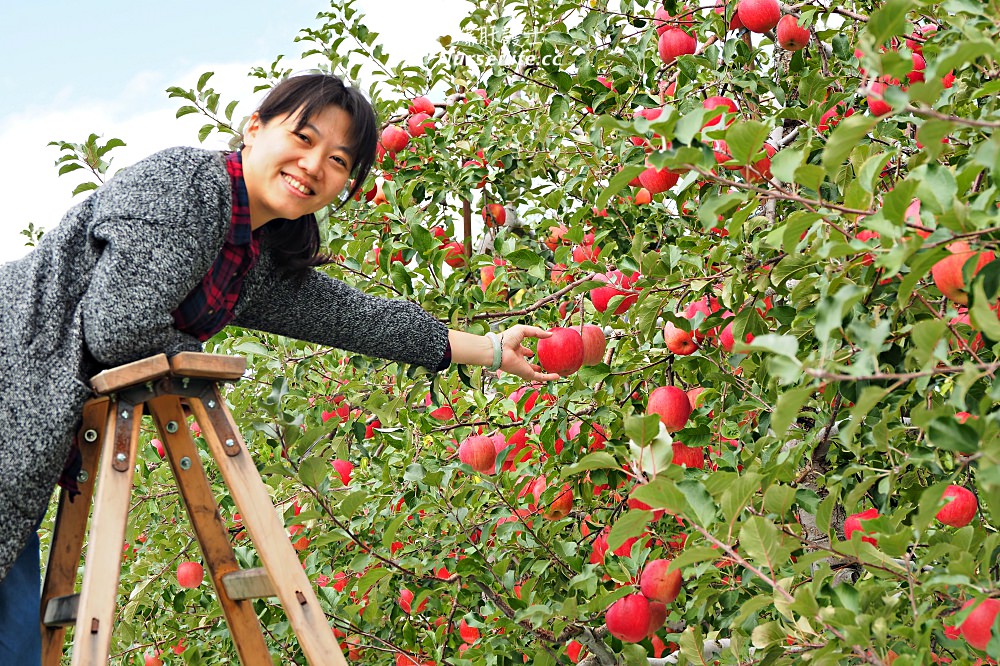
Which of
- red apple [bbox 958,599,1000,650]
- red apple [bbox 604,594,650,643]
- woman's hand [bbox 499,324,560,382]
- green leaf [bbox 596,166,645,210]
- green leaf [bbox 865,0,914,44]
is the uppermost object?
woman's hand [bbox 499,324,560,382]

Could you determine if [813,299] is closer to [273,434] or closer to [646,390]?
[646,390]

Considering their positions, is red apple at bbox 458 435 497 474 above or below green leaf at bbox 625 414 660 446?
above

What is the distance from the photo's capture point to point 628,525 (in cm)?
121

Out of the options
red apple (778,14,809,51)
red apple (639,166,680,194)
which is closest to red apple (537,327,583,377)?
red apple (639,166,680,194)

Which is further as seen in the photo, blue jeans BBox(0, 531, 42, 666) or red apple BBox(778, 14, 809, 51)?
red apple BBox(778, 14, 809, 51)

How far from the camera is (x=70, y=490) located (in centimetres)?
171

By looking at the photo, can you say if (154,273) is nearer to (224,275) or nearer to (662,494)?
(224,275)

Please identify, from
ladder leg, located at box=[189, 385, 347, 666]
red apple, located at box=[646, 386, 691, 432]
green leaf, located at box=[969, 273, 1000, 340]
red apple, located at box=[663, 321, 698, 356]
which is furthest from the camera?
red apple, located at box=[663, 321, 698, 356]

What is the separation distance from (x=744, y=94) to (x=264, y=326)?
1217mm

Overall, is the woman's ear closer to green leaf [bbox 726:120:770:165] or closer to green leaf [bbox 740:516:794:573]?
green leaf [bbox 726:120:770:165]

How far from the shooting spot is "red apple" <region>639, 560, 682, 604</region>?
1.97 metres

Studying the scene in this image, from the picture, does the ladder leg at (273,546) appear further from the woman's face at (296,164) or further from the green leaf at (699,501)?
the green leaf at (699,501)

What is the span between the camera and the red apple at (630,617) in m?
1.96

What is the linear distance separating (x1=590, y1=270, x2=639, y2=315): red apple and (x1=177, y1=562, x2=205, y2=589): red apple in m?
1.51
